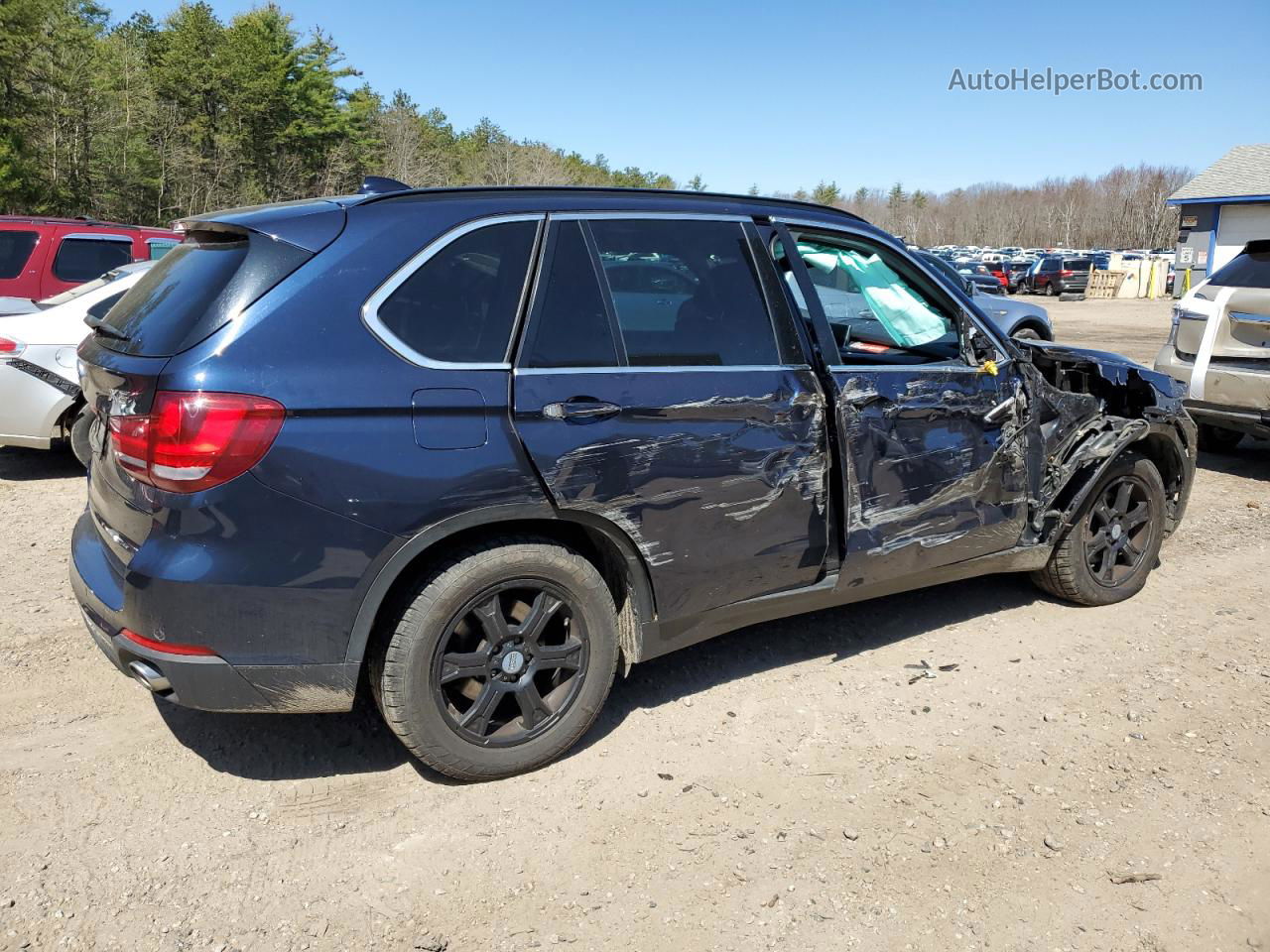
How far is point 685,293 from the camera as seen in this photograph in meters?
3.54

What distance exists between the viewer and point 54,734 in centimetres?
352

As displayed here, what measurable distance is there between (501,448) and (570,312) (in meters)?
0.54

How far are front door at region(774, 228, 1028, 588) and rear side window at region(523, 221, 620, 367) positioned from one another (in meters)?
0.86

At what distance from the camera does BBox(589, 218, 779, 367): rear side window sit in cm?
335

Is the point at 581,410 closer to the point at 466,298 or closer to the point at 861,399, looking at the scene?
the point at 466,298

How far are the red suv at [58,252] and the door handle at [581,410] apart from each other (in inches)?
326

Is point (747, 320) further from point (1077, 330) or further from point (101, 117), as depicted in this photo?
point (101, 117)

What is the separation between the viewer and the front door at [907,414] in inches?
148

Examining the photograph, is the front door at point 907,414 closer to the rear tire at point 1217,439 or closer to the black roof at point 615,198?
the black roof at point 615,198

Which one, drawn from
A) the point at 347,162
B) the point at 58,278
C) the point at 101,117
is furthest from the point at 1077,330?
the point at 347,162

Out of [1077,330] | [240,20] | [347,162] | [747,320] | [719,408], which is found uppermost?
[240,20]

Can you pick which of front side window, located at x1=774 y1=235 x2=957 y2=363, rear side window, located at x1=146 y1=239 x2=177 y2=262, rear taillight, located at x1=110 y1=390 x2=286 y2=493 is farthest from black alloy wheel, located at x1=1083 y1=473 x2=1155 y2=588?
rear side window, located at x1=146 y1=239 x2=177 y2=262

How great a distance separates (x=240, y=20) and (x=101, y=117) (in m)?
16.4

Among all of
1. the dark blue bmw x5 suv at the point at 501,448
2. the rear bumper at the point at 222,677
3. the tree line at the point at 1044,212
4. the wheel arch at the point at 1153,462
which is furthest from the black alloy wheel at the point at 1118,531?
the tree line at the point at 1044,212
